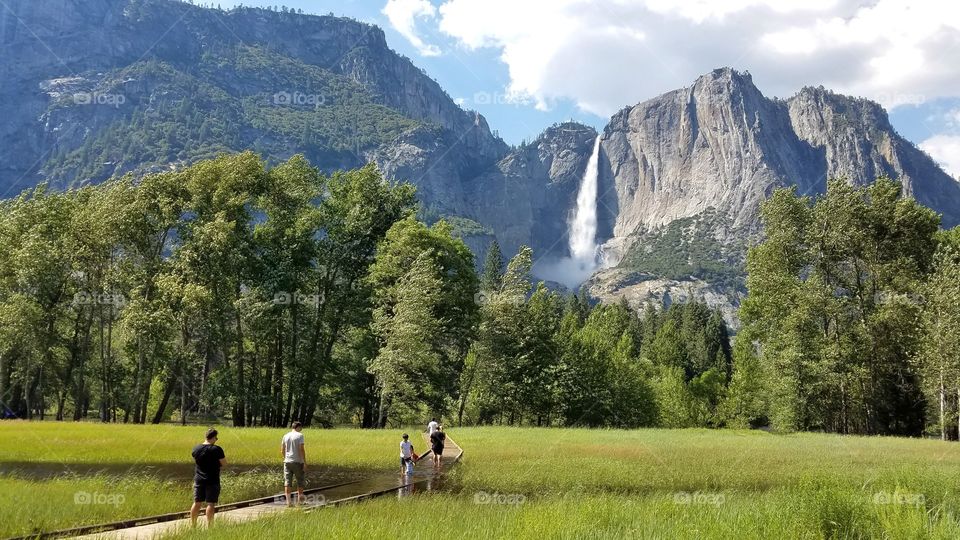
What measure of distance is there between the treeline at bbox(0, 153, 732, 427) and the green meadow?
10.0m

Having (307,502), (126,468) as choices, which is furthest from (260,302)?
(307,502)

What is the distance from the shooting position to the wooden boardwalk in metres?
11.8

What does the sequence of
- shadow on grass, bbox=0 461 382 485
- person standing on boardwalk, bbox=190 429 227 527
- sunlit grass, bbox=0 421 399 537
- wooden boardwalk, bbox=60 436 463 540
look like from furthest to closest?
shadow on grass, bbox=0 461 382 485, sunlit grass, bbox=0 421 399 537, person standing on boardwalk, bbox=190 429 227 527, wooden boardwalk, bbox=60 436 463 540

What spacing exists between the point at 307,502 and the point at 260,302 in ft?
105

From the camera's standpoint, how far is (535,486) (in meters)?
20.6

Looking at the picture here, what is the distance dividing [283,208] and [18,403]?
33.6 m

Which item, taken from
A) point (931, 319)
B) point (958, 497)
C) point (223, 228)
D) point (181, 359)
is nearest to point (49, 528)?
point (958, 497)

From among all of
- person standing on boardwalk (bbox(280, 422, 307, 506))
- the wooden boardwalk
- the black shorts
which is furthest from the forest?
the black shorts

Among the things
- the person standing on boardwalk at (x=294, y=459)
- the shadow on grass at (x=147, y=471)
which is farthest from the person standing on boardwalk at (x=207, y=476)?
the shadow on grass at (x=147, y=471)

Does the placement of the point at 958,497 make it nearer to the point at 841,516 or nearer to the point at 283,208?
the point at 841,516

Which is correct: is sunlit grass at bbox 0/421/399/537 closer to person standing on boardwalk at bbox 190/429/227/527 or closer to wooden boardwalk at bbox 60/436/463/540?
wooden boardwalk at bbox 60/436/463/540

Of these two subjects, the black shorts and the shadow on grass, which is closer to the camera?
the black shorts

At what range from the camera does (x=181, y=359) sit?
48.2 metres

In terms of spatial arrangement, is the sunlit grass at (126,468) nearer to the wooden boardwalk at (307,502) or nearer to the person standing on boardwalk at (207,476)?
the wooden boardwalk at (307,502)
